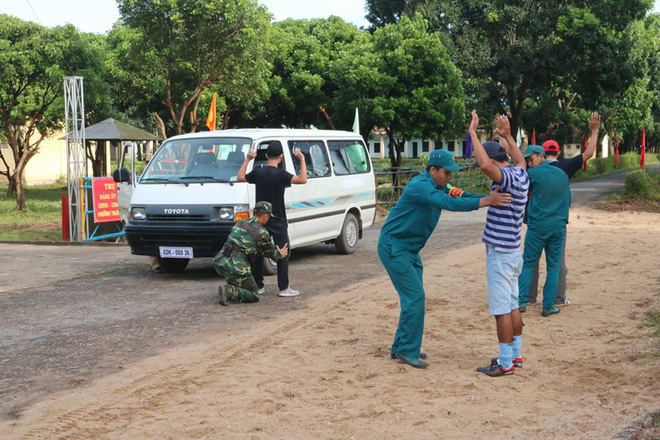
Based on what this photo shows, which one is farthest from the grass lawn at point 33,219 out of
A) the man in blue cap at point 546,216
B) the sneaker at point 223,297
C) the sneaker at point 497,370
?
the sneaker at point 497,370

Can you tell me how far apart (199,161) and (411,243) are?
5.44 meters

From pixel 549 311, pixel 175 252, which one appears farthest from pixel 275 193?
pixel 549 311

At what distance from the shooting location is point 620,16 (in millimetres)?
28047

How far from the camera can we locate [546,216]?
25.7ft

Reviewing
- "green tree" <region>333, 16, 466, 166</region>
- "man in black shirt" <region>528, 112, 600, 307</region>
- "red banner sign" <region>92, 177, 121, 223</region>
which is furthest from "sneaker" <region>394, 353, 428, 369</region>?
"green tree" <region>333, 16, 466, 166</region>

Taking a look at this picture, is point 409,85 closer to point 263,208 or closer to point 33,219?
point 33,219

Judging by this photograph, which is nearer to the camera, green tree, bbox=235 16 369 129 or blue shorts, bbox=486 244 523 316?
blue shorts, bbox=486 244 523 316

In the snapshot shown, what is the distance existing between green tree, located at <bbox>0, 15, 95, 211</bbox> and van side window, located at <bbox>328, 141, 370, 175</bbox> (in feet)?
50.6

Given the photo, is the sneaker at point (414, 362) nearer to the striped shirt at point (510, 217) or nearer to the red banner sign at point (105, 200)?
the striped shirt at point (510, 217)

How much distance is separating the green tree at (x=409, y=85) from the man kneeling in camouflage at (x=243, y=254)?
18614 mm

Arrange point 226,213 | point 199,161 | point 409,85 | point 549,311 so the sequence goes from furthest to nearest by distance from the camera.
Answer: point 409,85
point 199,161
point 226,213
point 549,311

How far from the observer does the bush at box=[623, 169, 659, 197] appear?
23.6m

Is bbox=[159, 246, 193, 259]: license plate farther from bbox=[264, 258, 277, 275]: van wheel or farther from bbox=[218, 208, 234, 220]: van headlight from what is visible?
bbox=[264, 258, 277, 275]: van wheel

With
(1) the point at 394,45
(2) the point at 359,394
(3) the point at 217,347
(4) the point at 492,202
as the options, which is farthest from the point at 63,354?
(1) the point at 394,45
